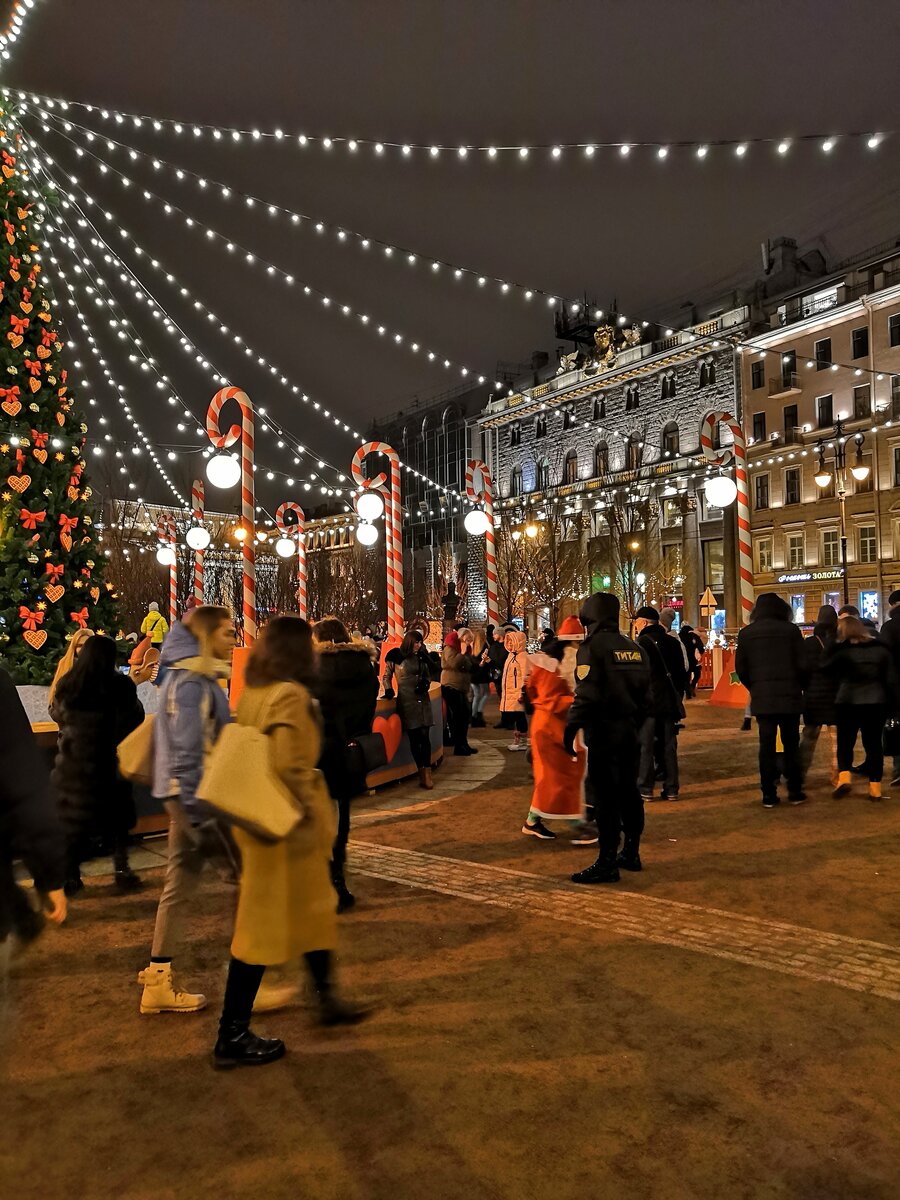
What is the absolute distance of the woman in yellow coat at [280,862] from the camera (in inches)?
135

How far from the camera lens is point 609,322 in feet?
177

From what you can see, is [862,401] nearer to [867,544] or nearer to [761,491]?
[867,544]

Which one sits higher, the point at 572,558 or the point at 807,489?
the point at 807,489

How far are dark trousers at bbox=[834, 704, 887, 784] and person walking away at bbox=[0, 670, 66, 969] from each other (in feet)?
25.5

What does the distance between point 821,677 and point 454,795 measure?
390 cm

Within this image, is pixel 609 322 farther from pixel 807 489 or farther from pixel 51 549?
pixel 51 549

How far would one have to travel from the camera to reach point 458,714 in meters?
12.6

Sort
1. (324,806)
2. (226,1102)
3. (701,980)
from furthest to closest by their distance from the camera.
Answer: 1. (701,980)
2. (324,806)
3. (226,1102)

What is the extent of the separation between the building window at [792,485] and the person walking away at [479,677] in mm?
32649

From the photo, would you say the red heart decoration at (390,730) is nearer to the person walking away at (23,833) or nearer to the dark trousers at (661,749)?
the dark trousers at (661,749)

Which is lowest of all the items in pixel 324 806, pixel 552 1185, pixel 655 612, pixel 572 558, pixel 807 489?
pixel 552 1185

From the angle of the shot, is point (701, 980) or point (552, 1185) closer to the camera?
point (552, 1185)

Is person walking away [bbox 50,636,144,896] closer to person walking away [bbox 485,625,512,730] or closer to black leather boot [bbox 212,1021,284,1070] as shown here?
black leather boot [bbox 212,1021,284,1070]

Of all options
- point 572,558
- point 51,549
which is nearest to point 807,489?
point 572,558
